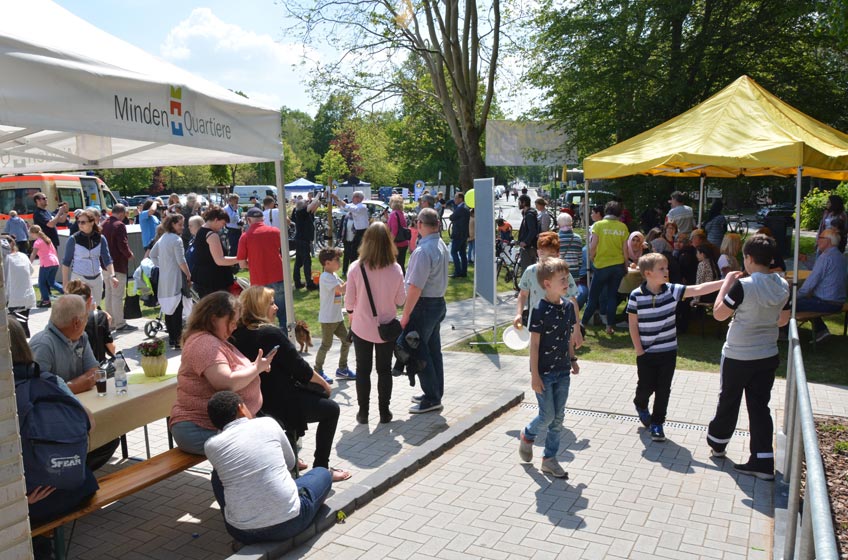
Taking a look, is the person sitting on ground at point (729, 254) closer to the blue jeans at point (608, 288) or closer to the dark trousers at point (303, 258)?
the blue jeans at point (608, 288)

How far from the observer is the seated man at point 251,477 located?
3.85m

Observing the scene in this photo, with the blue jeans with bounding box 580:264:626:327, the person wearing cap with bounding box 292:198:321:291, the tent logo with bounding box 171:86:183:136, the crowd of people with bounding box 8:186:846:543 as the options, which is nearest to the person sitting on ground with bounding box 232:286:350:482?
the crowd of people with bounding box 8:186:846:543

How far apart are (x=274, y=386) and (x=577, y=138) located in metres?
16.7

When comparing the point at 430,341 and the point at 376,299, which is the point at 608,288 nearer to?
the point at 430,341

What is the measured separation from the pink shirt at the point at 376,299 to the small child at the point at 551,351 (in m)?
1.63

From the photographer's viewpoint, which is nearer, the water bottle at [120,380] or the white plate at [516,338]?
the water bottle at [120,380]

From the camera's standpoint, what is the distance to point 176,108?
4.59 metres

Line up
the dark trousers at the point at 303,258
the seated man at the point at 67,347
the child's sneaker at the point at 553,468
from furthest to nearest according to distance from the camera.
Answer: the dark trousers at the point at 303,258
the child's sneaker at the point at 553,468
the seated man at the point at 67,347

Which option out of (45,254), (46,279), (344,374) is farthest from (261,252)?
(46,279)

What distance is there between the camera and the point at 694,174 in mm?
13727

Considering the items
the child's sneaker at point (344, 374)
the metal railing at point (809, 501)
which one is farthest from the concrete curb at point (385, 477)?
the metal railing at point (809, 501)

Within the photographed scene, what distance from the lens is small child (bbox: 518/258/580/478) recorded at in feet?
16.3

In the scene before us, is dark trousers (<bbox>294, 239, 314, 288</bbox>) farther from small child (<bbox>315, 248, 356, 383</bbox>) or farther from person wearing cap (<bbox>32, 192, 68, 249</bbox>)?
small child (<bbox>315, 248, 356, 383</bbox>)

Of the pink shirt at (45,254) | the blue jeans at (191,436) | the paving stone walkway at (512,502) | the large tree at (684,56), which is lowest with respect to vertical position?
the paving stone walkway at (512,502)
